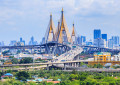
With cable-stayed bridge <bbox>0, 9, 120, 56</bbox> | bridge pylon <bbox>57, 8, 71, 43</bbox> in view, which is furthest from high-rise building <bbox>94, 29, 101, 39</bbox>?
bridge pylon <bbox>57, 8, 71, 43</bbox>

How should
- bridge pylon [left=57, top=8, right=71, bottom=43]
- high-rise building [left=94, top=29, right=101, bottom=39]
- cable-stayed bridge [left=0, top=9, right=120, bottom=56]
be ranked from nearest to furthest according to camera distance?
cable-stayed bridge [left=0, top=9, right=120, bottom=56]
bridge pylon [left=57, top=8, right=71, bottom=43]
high-rise building [left=94, top=29, right=101, bottom=39]

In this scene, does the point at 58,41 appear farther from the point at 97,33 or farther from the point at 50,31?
the point at 97,33

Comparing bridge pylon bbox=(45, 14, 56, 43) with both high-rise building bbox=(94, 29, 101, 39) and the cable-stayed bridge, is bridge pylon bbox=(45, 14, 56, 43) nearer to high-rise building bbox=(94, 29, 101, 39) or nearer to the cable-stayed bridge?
the cable-stayed bridge

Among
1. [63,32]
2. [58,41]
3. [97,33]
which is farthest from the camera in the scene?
[97,33]

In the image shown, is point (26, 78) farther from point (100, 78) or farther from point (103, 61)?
point (103, 61)

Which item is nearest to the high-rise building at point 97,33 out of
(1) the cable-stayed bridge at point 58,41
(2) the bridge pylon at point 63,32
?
(1) the cable-stayed bridge at point 58,41

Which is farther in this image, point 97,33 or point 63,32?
point 97,33

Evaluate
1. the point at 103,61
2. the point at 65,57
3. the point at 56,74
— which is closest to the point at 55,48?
the point at 65,57

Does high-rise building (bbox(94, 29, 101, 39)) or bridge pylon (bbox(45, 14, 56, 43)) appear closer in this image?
bridge pylon (bbox(45, 14, 56, 43))

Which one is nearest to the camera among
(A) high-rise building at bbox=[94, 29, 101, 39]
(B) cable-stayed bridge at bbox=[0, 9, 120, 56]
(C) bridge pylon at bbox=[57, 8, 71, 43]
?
(B) cable-stayed bridge at bbox=[0, 9, 120, 56]

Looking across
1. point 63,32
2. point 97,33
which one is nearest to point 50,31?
point 63,32

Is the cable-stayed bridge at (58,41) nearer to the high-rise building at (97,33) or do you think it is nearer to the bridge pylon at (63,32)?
the bridge pylon at (63,32)
